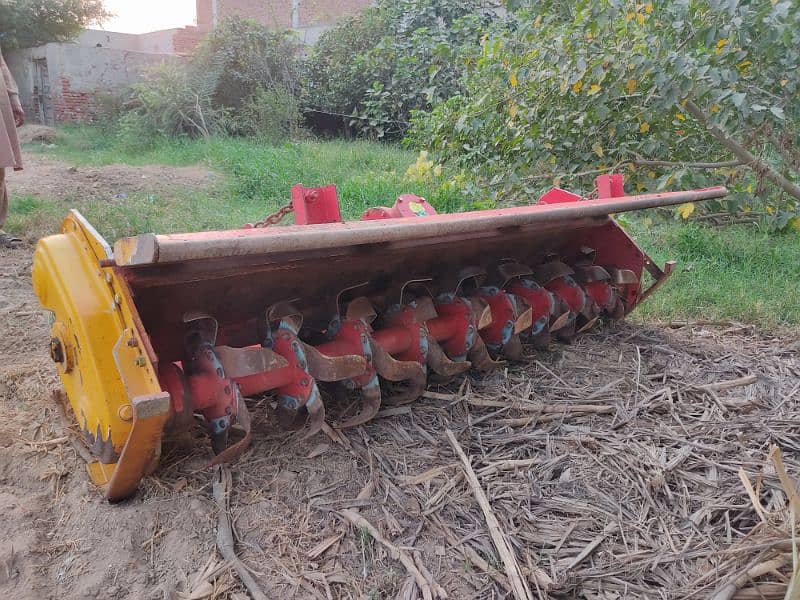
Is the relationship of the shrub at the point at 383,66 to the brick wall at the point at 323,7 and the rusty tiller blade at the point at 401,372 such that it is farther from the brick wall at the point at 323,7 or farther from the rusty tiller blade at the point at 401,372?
the rusty tiller blade at the point at 401,372

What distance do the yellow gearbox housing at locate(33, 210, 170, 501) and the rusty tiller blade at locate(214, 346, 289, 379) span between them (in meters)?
0.28

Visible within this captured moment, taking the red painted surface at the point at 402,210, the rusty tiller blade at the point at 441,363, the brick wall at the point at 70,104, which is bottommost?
the brick wall at the point at 70,104

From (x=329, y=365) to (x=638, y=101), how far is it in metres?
3.17

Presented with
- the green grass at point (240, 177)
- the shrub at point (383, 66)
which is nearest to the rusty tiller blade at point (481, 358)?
the green grass at point (240, 177)

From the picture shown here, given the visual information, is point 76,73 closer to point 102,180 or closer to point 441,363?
point 102,180

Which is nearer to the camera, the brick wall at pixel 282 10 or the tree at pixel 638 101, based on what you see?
the tree at pixel 638 101

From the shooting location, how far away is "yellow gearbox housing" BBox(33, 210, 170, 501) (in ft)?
5.14

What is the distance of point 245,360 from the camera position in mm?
1835

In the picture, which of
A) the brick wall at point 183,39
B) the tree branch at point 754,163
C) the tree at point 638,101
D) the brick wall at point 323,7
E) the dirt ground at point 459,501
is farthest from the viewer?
the brick wall at point 183,39

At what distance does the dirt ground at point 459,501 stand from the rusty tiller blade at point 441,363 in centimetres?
9

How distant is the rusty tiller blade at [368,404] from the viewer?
2.14 m

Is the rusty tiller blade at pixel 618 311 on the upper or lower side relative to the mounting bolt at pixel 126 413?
lower

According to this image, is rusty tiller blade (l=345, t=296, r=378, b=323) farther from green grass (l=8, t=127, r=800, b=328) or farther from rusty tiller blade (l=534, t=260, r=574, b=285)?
green grass (l=8, t=127, r=800, b=328)

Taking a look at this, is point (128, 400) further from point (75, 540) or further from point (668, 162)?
point (668, 162)
